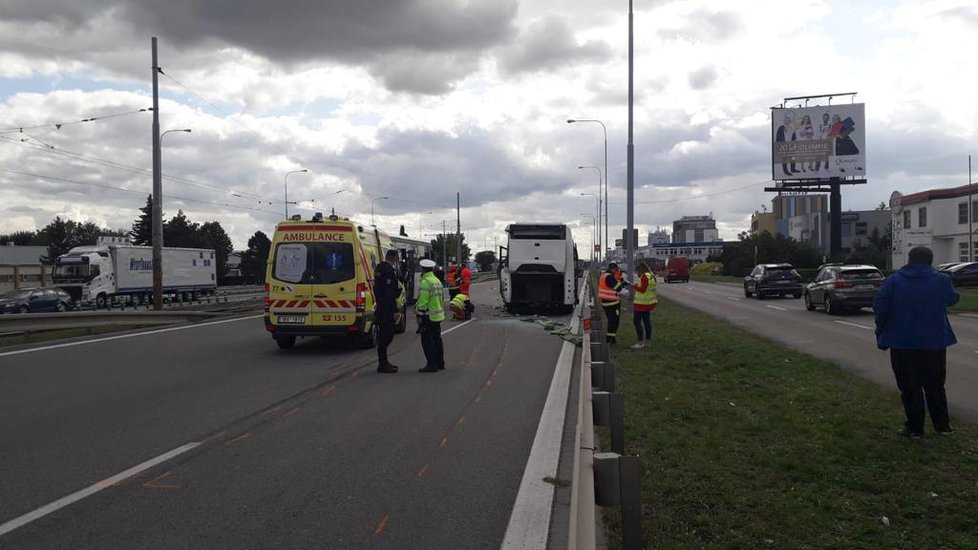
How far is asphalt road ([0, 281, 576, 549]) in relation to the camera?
4.98 m

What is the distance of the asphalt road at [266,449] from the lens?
4.98 meters

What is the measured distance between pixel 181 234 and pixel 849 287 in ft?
271

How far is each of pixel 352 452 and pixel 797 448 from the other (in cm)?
394

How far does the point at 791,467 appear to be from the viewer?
644cm

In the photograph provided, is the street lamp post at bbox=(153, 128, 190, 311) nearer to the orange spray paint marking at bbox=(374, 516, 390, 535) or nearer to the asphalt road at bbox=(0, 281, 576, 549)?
the asphalt road at bbox=(0, 281, 576, 549)

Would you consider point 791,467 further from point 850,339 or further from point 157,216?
point 157,216

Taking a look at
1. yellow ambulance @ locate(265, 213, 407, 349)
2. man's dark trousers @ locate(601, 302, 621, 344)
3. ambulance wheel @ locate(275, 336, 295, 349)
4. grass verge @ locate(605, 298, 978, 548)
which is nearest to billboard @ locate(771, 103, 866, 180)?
man's dark trousers @ locate(601, 302, 621, 344)

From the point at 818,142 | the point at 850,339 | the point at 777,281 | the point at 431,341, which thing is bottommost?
the point at 850,339

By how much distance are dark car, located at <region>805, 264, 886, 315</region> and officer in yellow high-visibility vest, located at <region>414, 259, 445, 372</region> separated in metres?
16.6

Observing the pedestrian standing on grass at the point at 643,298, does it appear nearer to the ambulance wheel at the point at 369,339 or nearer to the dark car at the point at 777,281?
the ambulance wheel at the point at 369,339

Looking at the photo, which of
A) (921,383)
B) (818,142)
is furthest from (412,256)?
(818,142)

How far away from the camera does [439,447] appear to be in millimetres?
7223

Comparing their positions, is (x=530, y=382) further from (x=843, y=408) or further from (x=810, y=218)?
(x=810, y=218)

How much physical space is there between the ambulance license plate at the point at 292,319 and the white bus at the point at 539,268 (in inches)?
483
